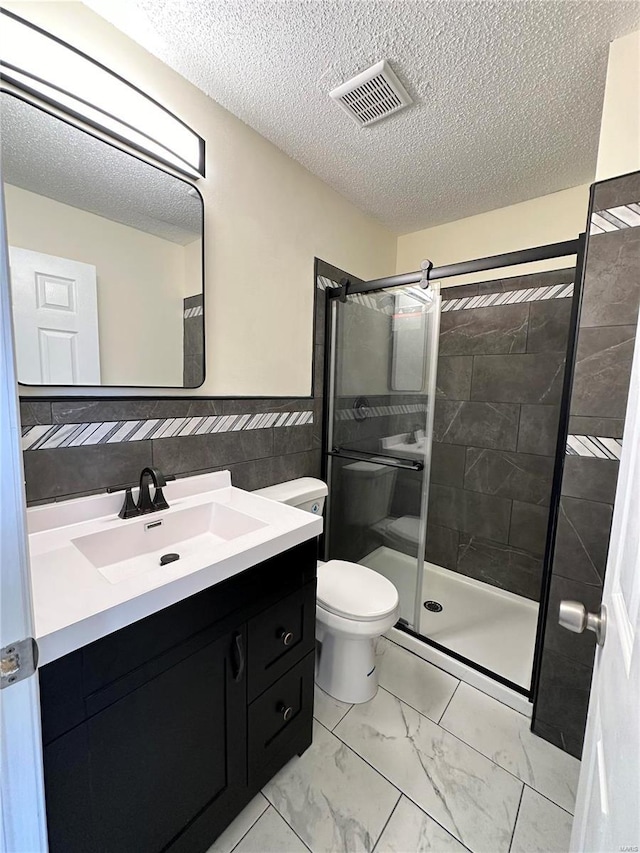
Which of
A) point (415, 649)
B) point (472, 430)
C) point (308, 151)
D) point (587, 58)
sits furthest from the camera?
point (472, 430)

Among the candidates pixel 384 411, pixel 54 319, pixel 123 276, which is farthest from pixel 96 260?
pixel 384 411

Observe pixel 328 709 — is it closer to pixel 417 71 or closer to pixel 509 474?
pixel 509 474

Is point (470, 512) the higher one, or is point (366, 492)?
point (366, 492)

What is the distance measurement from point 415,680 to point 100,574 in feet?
4.99

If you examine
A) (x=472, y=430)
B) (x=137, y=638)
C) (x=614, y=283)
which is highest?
(x=614, y=283)

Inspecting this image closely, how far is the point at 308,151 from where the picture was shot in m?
1.69

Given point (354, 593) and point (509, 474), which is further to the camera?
point (509, 474)

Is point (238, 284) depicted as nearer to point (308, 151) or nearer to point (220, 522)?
point (308, 151)

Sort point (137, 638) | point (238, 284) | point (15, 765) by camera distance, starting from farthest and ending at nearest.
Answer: point (238, 284), point (137, 638), point (15, 765)

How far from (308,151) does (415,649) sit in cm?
254

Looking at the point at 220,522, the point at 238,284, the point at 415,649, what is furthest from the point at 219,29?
the point at 415,649

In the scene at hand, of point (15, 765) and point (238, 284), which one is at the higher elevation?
point (238, 284)

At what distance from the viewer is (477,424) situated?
7.55 ft

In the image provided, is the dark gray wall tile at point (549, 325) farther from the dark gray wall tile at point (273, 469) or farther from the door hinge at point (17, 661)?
the door hinge at point (17, 661)
